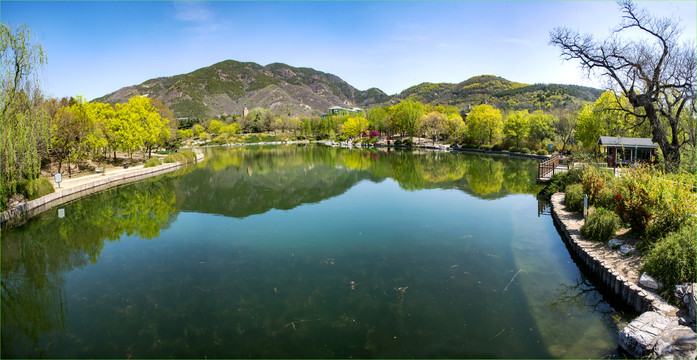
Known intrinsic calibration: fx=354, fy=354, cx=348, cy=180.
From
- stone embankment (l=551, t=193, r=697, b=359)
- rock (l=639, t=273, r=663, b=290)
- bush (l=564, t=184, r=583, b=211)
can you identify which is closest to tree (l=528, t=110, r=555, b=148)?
bush (l=564, t=184, r=583, b=211)

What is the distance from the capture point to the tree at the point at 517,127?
39.2m

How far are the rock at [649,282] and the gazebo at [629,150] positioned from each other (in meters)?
20.0

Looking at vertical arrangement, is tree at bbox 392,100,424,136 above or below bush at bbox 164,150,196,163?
above

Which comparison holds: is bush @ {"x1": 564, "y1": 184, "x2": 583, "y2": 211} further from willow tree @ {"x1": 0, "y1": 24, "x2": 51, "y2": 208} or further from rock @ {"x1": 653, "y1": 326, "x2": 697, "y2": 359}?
willow tree @ {"x1": 0, "y1": 24, "x2": 51, "y2": 208}

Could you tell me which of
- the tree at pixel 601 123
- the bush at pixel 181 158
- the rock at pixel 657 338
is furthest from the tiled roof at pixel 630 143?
the bush at pixel 181 158

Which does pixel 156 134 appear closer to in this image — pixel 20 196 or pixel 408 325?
pixel 20 196

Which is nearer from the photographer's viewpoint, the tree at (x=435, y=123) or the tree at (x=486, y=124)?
the tree at (x=486, y=124)

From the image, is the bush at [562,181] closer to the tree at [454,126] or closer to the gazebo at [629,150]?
the gazebo at [629,150]

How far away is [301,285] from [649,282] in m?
6.64

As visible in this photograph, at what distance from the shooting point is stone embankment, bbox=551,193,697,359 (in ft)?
16.2

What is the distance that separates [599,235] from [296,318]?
8.06 m

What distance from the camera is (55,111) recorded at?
23016 mm

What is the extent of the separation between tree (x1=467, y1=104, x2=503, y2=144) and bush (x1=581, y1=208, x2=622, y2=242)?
123ft

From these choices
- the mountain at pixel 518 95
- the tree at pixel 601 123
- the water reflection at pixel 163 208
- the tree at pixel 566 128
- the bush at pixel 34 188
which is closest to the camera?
the water reflection at pixel 163 208
